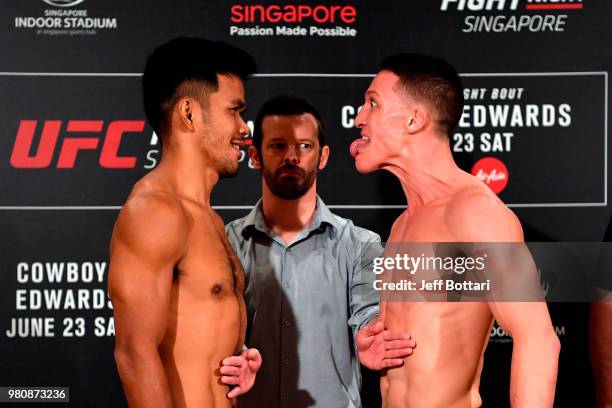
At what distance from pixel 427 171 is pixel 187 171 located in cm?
64

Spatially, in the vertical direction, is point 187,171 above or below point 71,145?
below

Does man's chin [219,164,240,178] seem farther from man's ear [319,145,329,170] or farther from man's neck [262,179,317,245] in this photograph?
man's ear [319,145,329,170]

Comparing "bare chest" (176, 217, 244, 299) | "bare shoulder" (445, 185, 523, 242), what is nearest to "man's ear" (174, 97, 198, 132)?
"bare chest" (176, 217, 244, 299)

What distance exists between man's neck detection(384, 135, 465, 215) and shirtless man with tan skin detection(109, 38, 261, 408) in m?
0.46

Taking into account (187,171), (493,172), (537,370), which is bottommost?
(537,370)

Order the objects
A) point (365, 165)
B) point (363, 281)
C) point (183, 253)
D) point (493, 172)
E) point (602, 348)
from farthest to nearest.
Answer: point (493, 172)
point (602, 348)
point (363, 281)
point (365, 165)
point (183, 253)

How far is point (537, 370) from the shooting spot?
6.15 ft

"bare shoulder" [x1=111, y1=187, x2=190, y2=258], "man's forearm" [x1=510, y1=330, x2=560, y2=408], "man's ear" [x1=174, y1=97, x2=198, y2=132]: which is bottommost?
"man's forearm" [x1=510, y1=330, x2=560, y2=408]

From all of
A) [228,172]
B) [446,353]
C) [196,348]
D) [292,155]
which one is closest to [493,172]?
[292,155]

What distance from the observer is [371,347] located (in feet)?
7.22

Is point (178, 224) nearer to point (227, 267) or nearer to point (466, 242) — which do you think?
point (227, 267)

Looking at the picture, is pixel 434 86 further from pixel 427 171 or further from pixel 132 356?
pixel 132 356

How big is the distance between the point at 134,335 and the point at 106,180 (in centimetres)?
102

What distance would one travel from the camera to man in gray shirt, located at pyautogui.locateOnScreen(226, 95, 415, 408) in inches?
98.8
